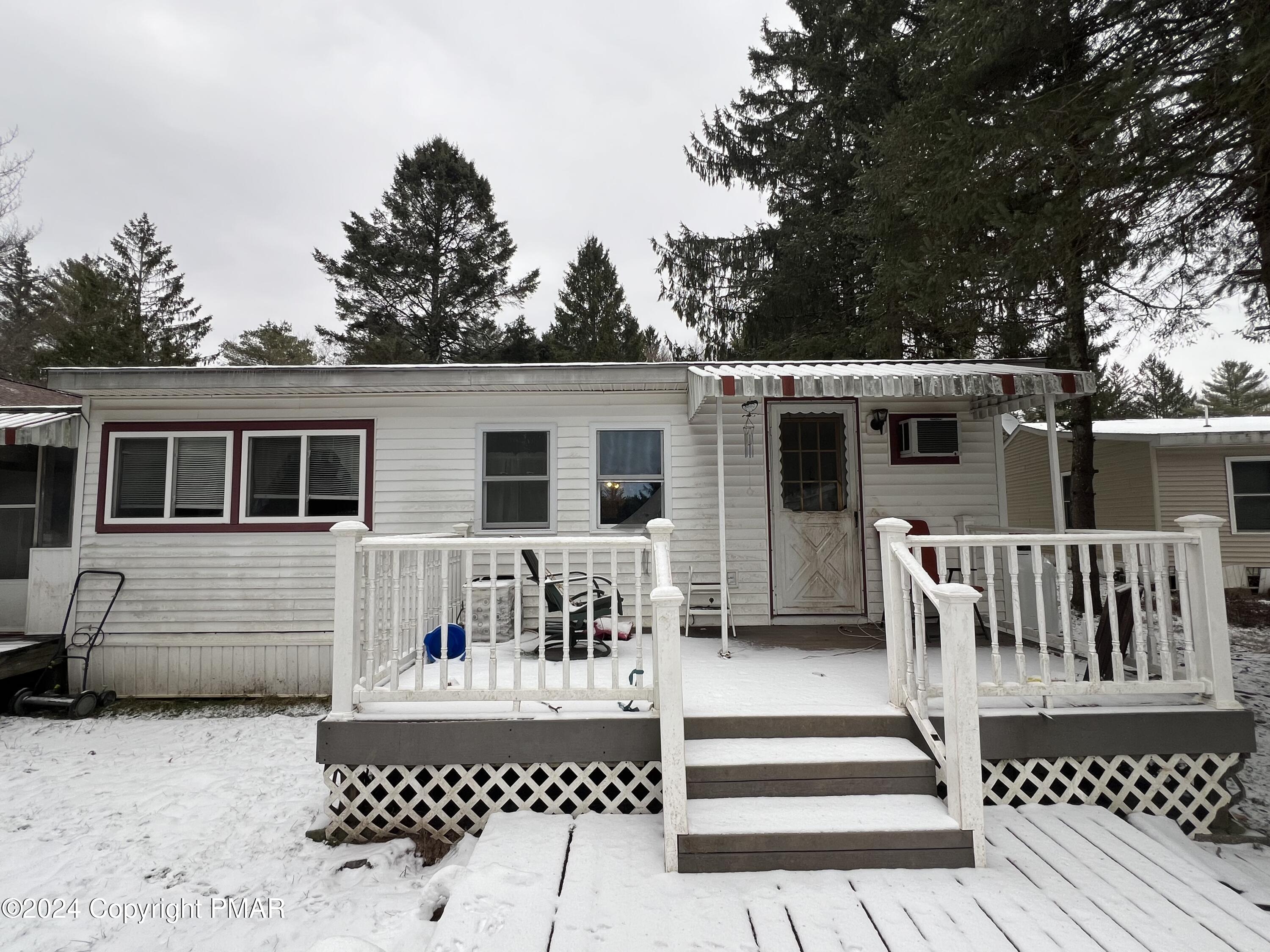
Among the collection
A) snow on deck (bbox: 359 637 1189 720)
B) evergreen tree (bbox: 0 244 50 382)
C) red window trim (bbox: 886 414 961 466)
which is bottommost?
snow on deck (bbox: 359 637 1189 720)

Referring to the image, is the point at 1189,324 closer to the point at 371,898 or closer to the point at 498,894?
the point at 498,894

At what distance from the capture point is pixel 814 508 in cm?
615

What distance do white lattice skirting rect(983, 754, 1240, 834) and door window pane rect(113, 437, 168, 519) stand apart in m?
7.53

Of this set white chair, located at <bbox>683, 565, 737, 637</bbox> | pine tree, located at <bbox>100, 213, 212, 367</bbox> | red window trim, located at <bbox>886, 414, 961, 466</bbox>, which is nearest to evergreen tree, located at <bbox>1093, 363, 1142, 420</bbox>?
red window trim, located at <bbox>886, 414, 961, 466</bbox>

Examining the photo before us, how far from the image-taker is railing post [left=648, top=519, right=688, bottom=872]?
8.46 ft

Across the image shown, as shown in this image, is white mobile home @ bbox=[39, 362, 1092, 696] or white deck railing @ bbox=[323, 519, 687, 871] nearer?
white deck railing @ bbox=[323, 519, 687, 871]

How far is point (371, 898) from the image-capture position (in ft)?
9.27

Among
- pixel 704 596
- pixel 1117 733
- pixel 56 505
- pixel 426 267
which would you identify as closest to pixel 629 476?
pixel 704 596

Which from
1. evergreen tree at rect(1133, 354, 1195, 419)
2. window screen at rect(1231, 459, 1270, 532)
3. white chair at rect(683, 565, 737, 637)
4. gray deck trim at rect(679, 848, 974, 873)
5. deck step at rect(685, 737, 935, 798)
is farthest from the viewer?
evergreen tree at rect(1133, 354, 1195, 419)

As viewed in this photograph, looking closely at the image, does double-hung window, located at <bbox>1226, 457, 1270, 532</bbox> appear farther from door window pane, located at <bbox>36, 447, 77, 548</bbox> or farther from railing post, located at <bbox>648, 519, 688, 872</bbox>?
door window pane, located at <bbox>36, 447, 77, 548</bbox>

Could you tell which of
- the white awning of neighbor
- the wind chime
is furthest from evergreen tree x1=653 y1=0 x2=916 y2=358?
the white awning of neighbor

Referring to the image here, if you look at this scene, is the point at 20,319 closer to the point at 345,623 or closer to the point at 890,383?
the point at 345,623

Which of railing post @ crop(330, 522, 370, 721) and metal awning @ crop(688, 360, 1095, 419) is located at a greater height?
metal awning @ crop(688, 360, 1095, 419)

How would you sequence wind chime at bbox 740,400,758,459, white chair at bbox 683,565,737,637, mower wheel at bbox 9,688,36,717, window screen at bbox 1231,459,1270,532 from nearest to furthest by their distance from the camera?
mower wheel at bbox 9,688,36,717 < wind chime at bbox 740,400,758,459 < white chair at bbox 683,565,737,637 < window screen at bbox 1231,459,1270,532
